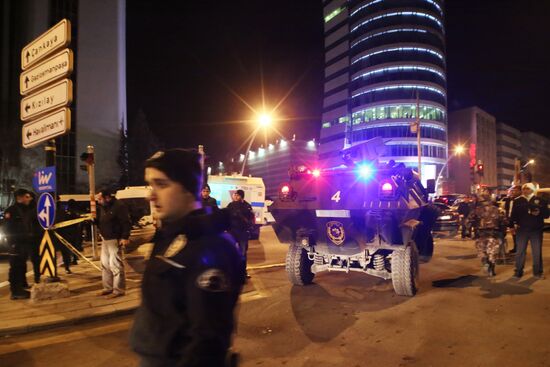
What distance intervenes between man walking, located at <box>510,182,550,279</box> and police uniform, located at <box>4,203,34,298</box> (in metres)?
9.43

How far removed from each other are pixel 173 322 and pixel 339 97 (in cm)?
9303

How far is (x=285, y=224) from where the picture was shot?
24.3 feet

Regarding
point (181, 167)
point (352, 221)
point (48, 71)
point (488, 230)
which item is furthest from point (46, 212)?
point (488, 230)

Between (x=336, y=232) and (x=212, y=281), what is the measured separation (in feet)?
18.0

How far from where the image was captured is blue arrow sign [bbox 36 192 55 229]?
281 inches

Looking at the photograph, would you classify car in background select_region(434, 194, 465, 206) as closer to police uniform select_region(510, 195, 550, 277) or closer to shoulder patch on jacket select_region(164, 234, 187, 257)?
police uniform select_region(510, 195, 550, 277)

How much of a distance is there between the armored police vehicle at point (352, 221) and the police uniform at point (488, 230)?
197cm

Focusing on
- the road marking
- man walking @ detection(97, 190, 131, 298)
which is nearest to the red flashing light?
the road marking

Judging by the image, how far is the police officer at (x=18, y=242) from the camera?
719 cm

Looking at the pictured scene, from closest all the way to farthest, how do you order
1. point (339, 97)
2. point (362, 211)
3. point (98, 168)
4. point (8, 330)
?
point (8, 330)
point (362, 211)
point (98, 168)
point (339, 97)

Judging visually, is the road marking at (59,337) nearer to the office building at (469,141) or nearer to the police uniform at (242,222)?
the police uniform at (242,222)

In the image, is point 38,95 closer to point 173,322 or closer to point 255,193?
point 173,322

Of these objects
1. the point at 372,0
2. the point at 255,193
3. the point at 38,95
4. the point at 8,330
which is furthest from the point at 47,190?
the point at 372,0

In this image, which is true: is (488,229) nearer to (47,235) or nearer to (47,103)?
(47,235)
